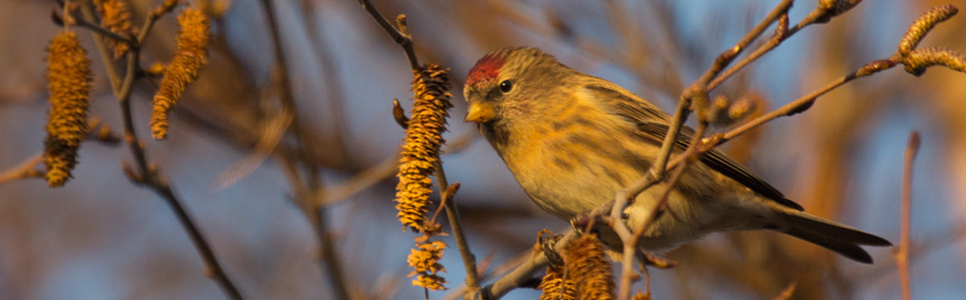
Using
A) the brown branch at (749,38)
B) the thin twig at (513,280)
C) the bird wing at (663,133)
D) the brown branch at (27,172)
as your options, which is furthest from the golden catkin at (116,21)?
the bird wing at (663,133)

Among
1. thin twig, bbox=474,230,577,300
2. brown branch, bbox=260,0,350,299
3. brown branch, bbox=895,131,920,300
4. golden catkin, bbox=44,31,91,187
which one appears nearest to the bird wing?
thin twig, bbox=474,230,577,300

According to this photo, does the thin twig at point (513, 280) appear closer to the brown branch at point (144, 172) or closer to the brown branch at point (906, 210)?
the brown branch at point (144, 172)

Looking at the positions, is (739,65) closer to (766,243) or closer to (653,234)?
(653,234)

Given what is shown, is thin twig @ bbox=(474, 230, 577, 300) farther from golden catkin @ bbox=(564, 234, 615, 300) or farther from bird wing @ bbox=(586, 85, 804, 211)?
bird wing @ bbox=(586, 85, 804, 211)

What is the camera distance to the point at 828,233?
12.5ft

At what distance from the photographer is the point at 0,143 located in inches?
276

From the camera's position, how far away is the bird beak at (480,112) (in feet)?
11.9

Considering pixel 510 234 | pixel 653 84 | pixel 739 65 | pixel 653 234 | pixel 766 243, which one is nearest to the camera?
pixel 739 65

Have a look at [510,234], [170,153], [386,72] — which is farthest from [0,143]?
[510,234]

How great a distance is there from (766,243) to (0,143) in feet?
20.5

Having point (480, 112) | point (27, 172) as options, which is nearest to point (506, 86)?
point (480, 112)

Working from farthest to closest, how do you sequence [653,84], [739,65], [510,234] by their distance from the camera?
[510,234] < [653,84] < [739,65]

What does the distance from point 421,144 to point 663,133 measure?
76.1 inches

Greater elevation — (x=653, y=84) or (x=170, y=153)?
(x=653, y=84)
